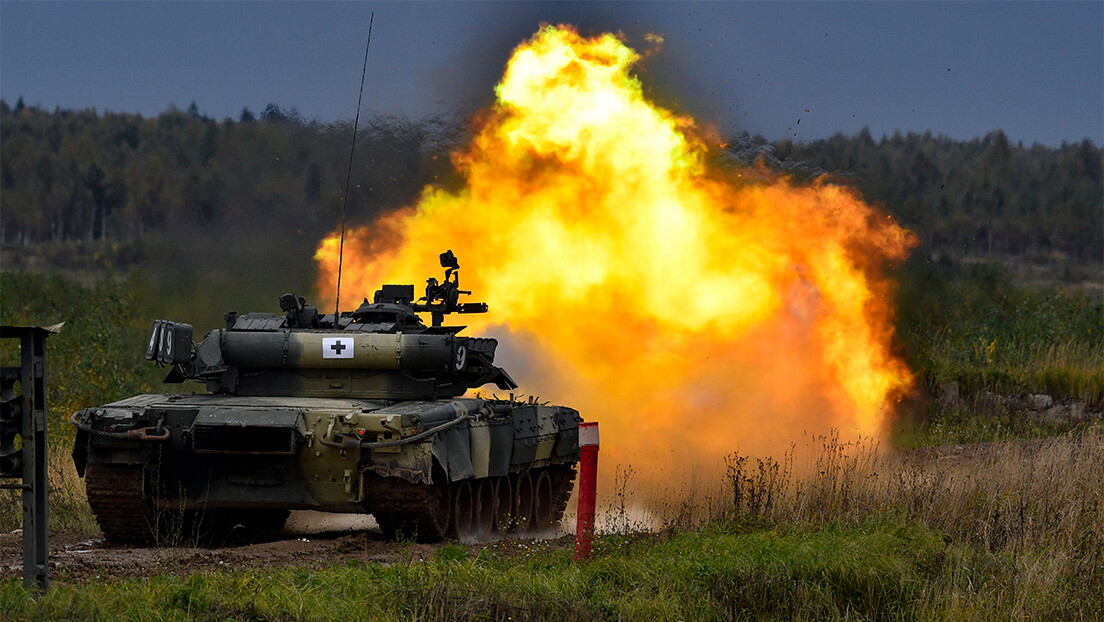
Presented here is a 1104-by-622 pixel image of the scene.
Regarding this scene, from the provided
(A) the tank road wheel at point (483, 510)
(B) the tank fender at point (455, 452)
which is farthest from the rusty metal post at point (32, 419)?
(A) the tank road wheel at point (483, 510)

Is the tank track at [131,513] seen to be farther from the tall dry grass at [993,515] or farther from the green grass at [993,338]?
the green grass at [993,338]

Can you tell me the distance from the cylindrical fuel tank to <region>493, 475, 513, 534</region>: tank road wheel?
1.74 m

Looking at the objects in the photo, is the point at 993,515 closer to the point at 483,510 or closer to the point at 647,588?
the point at 647,588

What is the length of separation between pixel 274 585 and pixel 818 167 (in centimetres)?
1162

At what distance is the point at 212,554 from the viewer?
44.9 ft

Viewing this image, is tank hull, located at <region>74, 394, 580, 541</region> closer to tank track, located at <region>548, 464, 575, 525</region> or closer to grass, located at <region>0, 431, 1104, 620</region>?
grass, located at <region>0, 431, 1104, 620</region>

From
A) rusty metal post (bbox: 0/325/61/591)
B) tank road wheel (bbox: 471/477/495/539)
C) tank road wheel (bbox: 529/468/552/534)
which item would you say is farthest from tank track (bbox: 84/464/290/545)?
rusty metal post (bbox: 0/325/61/591)

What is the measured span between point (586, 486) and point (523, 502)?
18.5ft

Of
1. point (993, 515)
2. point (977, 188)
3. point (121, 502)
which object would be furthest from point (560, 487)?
point (977, 188)

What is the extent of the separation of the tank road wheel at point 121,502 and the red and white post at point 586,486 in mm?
4715

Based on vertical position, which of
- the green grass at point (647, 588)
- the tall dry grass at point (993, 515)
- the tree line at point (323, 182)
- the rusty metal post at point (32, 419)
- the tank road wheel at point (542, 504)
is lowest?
the tank road wheel at point (542, 504)

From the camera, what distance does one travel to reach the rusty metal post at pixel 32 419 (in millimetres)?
10047

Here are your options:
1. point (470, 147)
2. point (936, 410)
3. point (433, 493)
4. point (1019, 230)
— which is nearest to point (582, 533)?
point (433, 493)

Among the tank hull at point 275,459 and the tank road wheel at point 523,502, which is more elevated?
the tank hull at point 275,459
